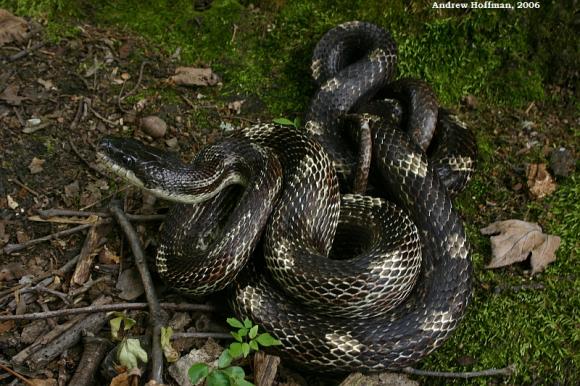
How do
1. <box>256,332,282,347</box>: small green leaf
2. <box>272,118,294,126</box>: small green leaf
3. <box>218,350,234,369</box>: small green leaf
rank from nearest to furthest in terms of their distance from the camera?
<box>218,350,234,369</box>: small green leaf, <box>256,332,282,347</box>: small green leaf, <box>272,118,294,126</box>: small green leaf

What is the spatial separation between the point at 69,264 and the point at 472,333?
13.7 ft

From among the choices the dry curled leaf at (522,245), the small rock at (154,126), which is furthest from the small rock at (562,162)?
the small rock at (154,126)

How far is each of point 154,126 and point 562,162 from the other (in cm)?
501

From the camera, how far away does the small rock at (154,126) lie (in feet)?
24.0

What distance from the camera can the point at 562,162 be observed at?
7.29 m

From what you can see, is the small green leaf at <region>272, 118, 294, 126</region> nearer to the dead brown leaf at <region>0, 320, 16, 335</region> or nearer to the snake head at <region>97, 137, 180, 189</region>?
the snake head at <region>97, 137, 180, 189</region>

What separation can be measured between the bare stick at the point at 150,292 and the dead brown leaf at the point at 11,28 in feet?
10.1

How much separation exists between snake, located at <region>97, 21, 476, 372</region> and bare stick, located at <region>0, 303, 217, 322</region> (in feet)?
0.75

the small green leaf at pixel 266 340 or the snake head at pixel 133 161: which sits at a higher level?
the snake head at pixel 133 161

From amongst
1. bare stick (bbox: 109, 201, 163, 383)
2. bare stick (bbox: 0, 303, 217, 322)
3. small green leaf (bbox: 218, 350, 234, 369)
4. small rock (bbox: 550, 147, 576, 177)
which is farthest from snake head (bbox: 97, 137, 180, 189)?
small rock (bbox: 550, 147, 576, 177)

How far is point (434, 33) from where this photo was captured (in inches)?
316

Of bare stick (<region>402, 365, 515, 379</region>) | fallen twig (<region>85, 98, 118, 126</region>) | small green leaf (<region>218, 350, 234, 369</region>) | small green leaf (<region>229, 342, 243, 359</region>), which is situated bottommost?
bare stick (<region>402, 365, 515, 379</region>)

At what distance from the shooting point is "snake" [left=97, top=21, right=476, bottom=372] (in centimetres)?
542

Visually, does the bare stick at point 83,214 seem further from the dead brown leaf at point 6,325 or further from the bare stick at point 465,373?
the bare stick at point 465,373
